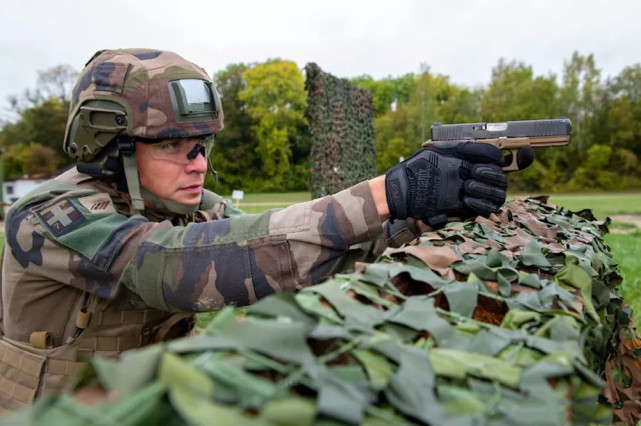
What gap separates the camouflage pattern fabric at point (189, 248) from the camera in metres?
1.82

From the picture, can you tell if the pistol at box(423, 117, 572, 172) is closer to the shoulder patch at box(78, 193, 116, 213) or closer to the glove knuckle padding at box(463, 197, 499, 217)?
the glove knuckle padding at box(463, 197, 499, 217)

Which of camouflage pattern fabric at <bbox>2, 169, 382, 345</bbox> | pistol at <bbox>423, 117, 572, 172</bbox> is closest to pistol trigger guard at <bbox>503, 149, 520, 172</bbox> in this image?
pistol at <bbox>423, 117, 572, 172</bbox>

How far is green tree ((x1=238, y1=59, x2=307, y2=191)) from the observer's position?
46.7 m

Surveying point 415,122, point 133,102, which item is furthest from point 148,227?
point 415,122

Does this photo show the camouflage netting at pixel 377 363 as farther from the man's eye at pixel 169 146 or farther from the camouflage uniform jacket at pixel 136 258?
the man's eye at pixel 169 146

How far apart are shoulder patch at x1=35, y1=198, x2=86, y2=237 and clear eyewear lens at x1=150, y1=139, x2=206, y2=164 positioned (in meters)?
0.57

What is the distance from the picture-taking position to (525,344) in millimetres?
878

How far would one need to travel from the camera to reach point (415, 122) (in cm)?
2306

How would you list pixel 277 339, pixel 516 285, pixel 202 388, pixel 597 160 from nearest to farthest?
pixel 202 388 < pixel 277 339 < pixel 516 285 < pixel 597 160

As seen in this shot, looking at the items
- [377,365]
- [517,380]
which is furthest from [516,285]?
[377,365]

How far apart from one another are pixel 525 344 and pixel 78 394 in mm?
708

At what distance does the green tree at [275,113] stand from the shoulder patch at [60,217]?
4328 centimetres

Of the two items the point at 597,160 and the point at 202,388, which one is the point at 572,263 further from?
the point at 597,160

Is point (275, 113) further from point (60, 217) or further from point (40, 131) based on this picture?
point (60, 217)
